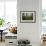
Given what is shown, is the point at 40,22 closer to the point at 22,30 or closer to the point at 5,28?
the point at 22,30

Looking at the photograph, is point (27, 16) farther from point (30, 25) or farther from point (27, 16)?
point (30, 25)

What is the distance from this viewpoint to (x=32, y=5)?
5.62 meters

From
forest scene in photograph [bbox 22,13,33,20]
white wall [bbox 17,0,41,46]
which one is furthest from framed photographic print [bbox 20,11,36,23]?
white wall [bbox 17,0,41,46]

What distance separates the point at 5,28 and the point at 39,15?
2.31 m

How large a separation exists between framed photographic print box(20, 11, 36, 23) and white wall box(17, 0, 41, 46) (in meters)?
0.12

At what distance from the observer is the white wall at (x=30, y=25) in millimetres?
5621

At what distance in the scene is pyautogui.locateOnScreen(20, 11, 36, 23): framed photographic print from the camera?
565cm

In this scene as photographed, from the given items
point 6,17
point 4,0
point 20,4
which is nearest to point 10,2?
point 4,0

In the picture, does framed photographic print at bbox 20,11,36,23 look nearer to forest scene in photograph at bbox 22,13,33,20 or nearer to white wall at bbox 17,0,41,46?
forest scene in photograph at bbox 22,13,33,20

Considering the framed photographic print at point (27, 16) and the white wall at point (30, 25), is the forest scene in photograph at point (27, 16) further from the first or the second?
the white wall at point (30, 25)

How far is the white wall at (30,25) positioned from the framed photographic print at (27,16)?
12cm

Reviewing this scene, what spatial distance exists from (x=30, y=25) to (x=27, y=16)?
38cm

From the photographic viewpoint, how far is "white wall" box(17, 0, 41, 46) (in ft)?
18.4

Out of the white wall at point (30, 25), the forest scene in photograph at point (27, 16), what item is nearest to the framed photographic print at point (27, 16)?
the forest scene in photograph at point (27, 16)
